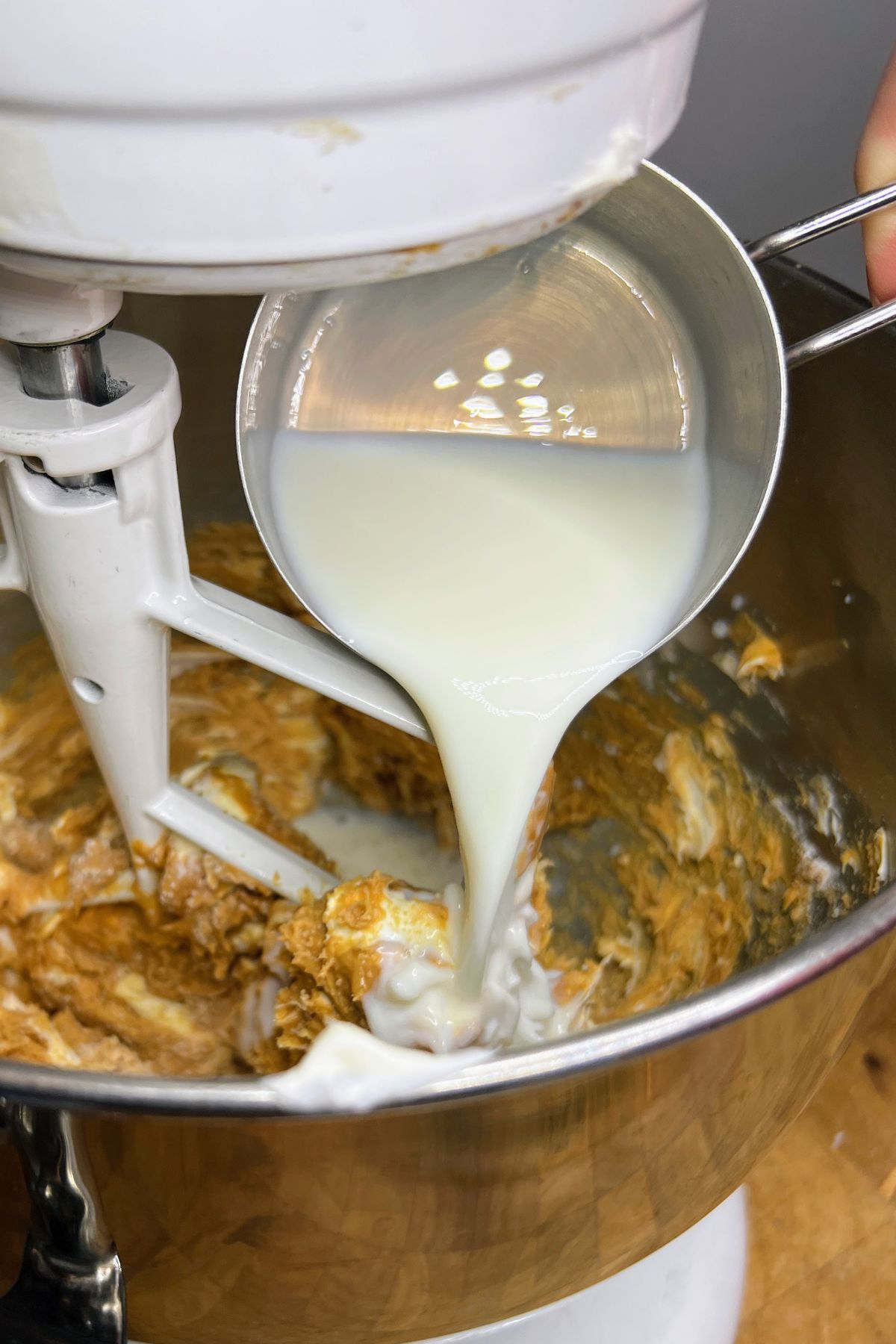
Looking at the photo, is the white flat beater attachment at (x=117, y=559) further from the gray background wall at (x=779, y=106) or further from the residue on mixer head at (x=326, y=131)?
the gray background wall at (x=779, y=106)

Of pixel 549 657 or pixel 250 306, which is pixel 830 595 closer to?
pixel 549 657

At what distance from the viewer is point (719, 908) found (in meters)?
0.75

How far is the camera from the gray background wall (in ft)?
2.56

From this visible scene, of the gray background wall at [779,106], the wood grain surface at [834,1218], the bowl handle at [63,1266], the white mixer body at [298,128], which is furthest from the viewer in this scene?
the gray background wall at [779,106]

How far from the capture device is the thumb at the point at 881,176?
0.60 meters

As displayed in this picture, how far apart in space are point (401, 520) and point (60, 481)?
0.18m

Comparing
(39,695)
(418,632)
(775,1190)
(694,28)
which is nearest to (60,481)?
(418,632)

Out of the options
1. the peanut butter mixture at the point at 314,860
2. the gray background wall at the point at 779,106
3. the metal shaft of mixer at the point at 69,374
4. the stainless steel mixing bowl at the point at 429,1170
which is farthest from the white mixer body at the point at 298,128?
the gray background wall at the point at 779,106

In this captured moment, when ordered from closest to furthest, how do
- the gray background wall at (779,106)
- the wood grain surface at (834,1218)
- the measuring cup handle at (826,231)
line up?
the measuring cup handle at (826,231) < the wood grain surface at (834,1218) < the gray background wall at (779,106)

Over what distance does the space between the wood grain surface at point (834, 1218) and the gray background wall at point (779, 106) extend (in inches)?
22.0

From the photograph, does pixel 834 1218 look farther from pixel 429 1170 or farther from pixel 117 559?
pixel 117 559

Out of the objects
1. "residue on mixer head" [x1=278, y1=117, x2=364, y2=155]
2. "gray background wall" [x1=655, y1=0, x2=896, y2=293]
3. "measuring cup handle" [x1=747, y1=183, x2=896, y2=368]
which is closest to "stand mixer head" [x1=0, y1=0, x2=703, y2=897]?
"residue on mixer head" [x1=278, y1=117, x2=364, y2=155]

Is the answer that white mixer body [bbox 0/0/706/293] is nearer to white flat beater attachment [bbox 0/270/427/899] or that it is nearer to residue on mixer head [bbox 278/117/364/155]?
residue on mixer head [bbox 278/117/364/155]

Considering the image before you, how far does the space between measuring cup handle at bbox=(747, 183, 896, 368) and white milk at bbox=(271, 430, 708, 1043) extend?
9cm
